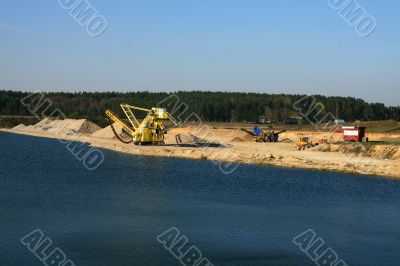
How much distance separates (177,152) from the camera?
6400cm

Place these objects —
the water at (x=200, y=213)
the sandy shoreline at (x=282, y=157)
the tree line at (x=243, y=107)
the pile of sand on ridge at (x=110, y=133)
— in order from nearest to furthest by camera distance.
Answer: the water at (x=200, y=213) → the sandy shoreline at (x=282, y=157) → the pile of sand on ridge at (x=110, y=133) → the tree line at (x=243, y=107)

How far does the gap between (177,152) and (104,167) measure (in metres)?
14.0

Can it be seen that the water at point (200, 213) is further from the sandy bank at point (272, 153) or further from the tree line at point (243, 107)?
the tree line at point (243, 107)

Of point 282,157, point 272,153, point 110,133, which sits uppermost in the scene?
point 110,133

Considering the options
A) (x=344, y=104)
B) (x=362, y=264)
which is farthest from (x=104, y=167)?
(x=344, y=104)

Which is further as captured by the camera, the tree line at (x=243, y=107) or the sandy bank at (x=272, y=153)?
the tree line at (x=243, y=107)

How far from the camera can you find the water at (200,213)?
2209cm

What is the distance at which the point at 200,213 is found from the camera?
29500 millimetres

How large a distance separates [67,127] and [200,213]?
89.2 metres

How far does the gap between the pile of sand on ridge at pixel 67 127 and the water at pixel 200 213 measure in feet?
199

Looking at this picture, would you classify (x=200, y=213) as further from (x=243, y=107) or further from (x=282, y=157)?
(x=243, y=107)

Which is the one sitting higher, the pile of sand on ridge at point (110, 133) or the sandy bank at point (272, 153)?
the pile of sand on ridge at point (110, 133)

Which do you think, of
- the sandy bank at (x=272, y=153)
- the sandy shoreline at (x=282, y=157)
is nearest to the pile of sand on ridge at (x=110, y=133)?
the sandy bank at (x=272, y=153)

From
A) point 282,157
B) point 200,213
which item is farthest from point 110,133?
point 200,213
